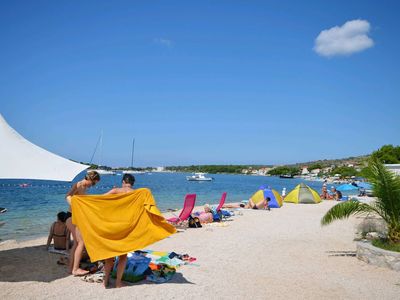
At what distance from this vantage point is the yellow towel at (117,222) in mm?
4867

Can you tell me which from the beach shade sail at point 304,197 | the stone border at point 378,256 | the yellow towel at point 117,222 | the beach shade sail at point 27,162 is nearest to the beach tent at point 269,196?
the beach shade sail at point 304,197

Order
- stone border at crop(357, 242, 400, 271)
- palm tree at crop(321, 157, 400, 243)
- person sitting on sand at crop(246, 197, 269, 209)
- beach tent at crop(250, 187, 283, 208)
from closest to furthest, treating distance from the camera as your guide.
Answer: stone border at crop(357, 242, 400, 271), palm tree at crop(321, 157, 400, 243), person sitting on sand at crop(246, 197, 269, 209), beach tent at crop(250, 187, 283, 208)

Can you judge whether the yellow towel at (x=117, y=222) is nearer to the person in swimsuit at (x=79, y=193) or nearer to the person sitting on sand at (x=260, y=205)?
the person in swimsuit at (x=79, y=193)

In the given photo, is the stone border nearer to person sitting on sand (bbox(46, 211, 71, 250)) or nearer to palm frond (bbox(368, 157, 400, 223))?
palm frond (bbox(368, 157, 400, 223))

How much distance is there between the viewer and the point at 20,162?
18.2 feet

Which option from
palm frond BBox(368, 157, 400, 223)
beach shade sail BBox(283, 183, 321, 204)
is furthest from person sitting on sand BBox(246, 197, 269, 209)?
palm frond BBox(368, 157, 400, 223)

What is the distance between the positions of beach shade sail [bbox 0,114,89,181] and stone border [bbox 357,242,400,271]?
5775 millimetres

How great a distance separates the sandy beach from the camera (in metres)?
4.92

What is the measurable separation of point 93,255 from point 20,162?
2039 millimetres

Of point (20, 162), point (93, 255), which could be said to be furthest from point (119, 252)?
point (20, 162)

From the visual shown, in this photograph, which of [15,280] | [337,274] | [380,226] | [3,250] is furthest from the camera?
[380,226]

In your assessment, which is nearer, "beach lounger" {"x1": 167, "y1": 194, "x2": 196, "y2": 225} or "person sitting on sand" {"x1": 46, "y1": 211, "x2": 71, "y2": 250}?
"person sitting on sand" {"x1": 46, "y1": 211, "x2": 71, "y2": 250}

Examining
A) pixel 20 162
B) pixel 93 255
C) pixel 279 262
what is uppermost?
pixel 20 162

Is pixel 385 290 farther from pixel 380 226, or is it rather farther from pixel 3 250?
pixel 3 250
